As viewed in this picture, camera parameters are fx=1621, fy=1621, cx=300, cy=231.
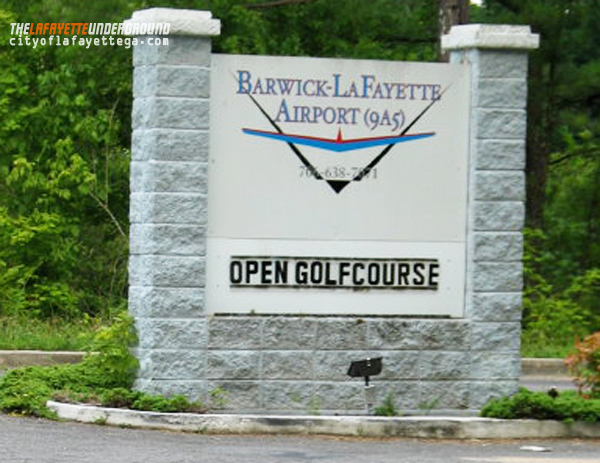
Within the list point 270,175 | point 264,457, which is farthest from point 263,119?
point 264,457

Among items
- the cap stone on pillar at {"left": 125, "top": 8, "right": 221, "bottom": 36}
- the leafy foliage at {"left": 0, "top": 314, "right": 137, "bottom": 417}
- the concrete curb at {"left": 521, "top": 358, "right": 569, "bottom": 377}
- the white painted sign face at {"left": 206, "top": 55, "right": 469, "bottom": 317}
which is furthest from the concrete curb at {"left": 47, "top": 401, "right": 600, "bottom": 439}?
the concrete curb at {"left": 521, "top": 358, "right": 569, "bottom": 377}

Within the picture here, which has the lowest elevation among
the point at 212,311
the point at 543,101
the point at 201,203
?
the point at 212,311

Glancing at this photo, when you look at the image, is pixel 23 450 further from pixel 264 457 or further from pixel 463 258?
pixel 463 258

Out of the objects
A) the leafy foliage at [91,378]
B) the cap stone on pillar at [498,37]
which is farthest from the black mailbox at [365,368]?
the cap stone on pillar at [498,37]

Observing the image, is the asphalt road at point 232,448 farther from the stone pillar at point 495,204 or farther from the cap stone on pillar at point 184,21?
the cap stone on pillar at point 184,21

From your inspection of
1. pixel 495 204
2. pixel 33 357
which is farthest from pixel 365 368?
pixel 33 357

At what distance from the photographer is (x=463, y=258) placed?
14.1 m

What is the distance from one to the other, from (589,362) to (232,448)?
12.1 ft

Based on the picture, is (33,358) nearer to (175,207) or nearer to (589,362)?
(175,207)

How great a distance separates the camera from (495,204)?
1407 cm

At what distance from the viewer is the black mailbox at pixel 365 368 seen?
13.5m

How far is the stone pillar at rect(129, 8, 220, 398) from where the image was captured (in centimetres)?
1339

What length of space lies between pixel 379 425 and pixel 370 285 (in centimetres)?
145

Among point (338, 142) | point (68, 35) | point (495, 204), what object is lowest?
point (495, 204)
